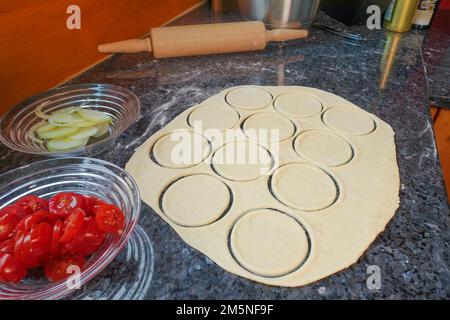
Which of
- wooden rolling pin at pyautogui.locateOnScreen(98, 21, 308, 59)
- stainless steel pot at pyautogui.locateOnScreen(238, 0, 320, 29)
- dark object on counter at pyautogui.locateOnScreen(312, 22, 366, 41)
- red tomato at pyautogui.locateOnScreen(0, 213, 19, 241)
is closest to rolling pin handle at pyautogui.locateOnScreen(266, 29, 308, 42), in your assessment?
wooden rolling pin at pyautogui.locateOnScreen(98, 21, 308, 59)

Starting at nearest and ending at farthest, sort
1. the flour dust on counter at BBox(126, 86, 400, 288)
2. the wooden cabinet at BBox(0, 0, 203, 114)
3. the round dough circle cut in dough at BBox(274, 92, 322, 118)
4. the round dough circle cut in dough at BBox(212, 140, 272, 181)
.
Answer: the flour dust on counter at BBox(126, 86, 400, 288), the round dough circle cut in dough at BBox(212, 140, 272, 181), the wooden cabinet at BBox(0, 0, 203, 114), the round dough circle cut in dough at BBox(274, 92, 322, 118)

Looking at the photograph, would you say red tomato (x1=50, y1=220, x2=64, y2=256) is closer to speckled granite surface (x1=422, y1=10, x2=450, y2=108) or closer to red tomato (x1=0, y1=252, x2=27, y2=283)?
red tomato (x1=0, y1=252, x2=27, y2=283)

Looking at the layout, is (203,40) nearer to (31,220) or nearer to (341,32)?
(341,32)

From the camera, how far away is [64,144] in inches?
32.3

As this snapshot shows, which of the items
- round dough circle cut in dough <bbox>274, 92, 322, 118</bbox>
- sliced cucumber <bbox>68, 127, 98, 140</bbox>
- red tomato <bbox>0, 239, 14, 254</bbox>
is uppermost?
sliced cucumber <bbox>68, 127, 98, 140</bbox>

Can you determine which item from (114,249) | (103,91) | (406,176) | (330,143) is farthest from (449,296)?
(103,91)

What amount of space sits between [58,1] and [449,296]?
120 centimetres

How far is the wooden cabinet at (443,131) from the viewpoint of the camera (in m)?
1.13

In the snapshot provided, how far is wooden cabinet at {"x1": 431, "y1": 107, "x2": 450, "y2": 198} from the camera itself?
1.13m

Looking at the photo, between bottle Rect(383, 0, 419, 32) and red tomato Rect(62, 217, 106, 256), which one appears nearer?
red tomato Rect(62, 217, 106, 256)

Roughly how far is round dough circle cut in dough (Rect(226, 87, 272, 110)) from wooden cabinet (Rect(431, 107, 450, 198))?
1.92 feet

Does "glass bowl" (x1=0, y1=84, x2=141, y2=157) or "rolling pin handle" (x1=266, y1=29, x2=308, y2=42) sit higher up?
"rolling pin handle" (x1=266, y1=29, x2=308, y2=42)

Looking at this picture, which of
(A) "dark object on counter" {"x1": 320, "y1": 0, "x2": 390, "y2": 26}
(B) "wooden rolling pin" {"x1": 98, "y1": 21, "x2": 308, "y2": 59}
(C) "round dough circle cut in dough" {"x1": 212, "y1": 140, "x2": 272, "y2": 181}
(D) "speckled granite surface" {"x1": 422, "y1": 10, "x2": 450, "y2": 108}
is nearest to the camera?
(C) "round dough circle cut in dough" {"x1": 212, "y1": 140, "x2": 272, "y2": 181}

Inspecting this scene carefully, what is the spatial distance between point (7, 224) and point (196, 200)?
35 cm
